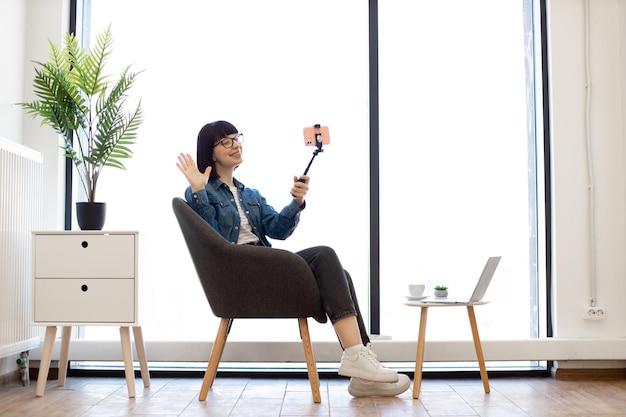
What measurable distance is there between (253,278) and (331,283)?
0.93 ft

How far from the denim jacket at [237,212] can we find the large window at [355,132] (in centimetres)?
38

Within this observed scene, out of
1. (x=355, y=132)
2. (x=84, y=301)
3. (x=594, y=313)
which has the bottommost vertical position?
(x=594, y=313)

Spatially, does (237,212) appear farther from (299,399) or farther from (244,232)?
(299,399)

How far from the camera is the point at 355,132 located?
340 cm

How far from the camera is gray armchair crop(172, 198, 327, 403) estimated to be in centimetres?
259

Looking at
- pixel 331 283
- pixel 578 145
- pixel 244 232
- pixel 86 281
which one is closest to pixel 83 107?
pixel 86 281

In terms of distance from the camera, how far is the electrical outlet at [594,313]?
10.5 feet

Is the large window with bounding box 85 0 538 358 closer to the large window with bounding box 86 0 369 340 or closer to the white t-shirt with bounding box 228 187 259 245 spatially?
the large window with bounding box 86 0 369 340

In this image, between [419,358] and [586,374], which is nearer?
[419,358]

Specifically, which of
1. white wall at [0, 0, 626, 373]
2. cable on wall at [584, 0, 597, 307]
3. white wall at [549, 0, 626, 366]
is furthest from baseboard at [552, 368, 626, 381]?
cable on wall at [584, 0, 597, 307]

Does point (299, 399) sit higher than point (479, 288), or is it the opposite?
point (479, 288)

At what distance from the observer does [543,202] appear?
10.9ft

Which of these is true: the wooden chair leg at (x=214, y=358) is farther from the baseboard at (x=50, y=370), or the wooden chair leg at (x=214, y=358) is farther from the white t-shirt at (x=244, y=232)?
the baseboard at (x=50, y=370)

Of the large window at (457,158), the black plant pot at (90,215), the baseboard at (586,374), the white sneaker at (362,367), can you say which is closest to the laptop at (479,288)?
the white sneaker at (362,367)
